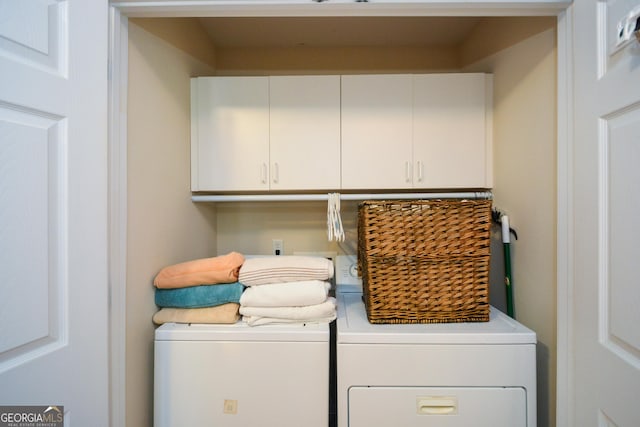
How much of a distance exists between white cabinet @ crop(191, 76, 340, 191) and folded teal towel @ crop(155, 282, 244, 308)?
1.87 feet

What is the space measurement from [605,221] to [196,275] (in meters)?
1.47

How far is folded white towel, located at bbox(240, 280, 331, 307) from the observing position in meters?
1.21

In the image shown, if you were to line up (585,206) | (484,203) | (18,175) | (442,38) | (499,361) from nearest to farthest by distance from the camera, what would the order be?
(18,175) → (585,206) → (499,361) → (484,203) → (442,38)

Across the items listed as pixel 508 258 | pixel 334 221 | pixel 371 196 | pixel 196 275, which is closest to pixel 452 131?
pixel 371 196

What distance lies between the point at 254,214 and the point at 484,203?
137cm

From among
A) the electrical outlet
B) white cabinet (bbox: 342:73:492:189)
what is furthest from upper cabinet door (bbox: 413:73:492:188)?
the electrical outlet

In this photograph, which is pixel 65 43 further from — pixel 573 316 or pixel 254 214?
pixel 573 316

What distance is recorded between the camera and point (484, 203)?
122cm

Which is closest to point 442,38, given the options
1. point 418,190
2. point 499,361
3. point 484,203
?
point 418,190

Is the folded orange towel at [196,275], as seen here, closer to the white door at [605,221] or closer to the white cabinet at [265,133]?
the white cabinet at [265,133]

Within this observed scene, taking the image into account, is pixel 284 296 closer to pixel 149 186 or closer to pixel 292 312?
pixel 292 312

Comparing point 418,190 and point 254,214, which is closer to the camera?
point 418,190

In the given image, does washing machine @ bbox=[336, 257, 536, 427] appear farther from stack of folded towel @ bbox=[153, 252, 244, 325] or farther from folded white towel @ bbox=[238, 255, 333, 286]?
stack of folded towel @ bbox=[153, 252, 244, 325]

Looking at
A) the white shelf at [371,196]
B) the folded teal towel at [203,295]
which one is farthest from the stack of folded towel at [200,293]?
the white shelf at [371,196]
